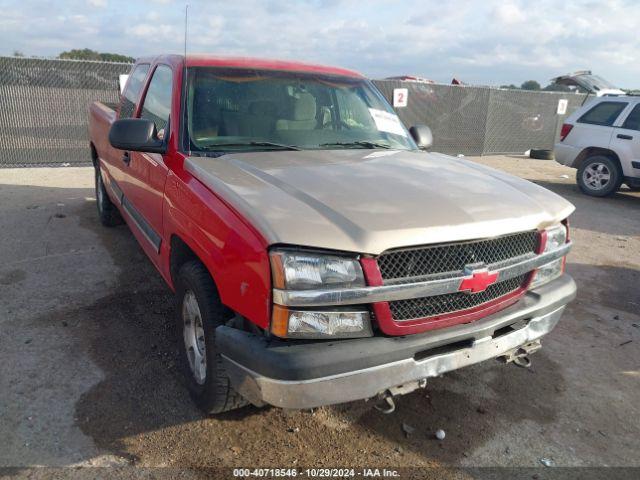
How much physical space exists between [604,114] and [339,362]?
32.4ft

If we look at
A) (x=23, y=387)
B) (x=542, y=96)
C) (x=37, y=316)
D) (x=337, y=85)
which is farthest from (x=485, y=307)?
(x=542, y=96)

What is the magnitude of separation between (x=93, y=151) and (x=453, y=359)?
18.5ft

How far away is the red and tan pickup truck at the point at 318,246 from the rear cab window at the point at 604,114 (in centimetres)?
780

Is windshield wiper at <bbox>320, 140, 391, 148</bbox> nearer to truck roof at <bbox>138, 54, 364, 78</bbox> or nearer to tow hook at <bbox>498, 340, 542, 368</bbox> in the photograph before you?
truck roof at <bbox>138, 54, 364, 78</bbox>

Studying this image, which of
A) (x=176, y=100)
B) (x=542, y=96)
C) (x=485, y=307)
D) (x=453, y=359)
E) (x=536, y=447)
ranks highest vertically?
(x=542, y=96)

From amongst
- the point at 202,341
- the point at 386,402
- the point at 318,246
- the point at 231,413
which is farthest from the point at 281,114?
the point at 386,402

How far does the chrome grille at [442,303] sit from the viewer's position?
2.39 meters

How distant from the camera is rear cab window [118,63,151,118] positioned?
4629 mm

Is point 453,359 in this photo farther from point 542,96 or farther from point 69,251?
point 542,96

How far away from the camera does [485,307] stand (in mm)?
2660

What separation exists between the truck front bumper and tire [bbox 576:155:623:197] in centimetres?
872

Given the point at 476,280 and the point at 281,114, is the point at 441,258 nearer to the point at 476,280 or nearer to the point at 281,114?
the point at 476,280

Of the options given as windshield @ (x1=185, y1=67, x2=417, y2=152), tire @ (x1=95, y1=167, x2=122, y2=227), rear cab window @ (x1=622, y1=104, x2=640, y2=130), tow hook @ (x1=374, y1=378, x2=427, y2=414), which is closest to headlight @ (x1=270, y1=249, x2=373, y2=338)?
tow hook @ (x1=374, y1=378, x2=427, y2=414)

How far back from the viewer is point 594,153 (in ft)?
33.4
